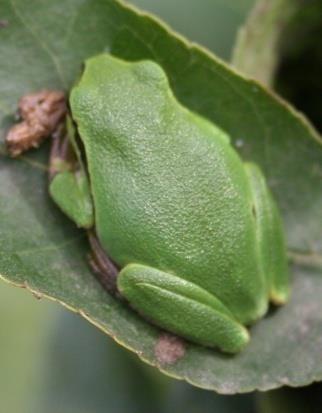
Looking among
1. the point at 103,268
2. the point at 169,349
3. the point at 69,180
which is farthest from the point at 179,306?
the point at 69,180

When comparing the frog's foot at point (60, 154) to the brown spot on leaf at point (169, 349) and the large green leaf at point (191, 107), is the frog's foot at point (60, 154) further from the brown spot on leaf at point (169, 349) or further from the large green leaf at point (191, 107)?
the brown spot on leaf at point (169, 349)

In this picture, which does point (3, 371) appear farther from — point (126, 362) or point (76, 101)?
point (76, 101)

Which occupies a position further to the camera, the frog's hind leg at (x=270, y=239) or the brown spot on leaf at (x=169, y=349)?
the frog's hind leg at (x=270, y=239)

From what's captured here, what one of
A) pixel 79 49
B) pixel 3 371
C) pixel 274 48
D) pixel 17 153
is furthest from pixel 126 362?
pixel 274 48

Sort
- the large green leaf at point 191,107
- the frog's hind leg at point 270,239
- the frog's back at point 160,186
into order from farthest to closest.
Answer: the frog's hind leg at point 270,239 → the frog's back at point 160,186 → the large green leaf at point 191,107

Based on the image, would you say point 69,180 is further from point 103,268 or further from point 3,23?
point 3,23

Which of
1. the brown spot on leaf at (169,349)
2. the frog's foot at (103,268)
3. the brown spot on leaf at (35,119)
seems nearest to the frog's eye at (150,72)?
the brown spot on leaf at (35,119)
